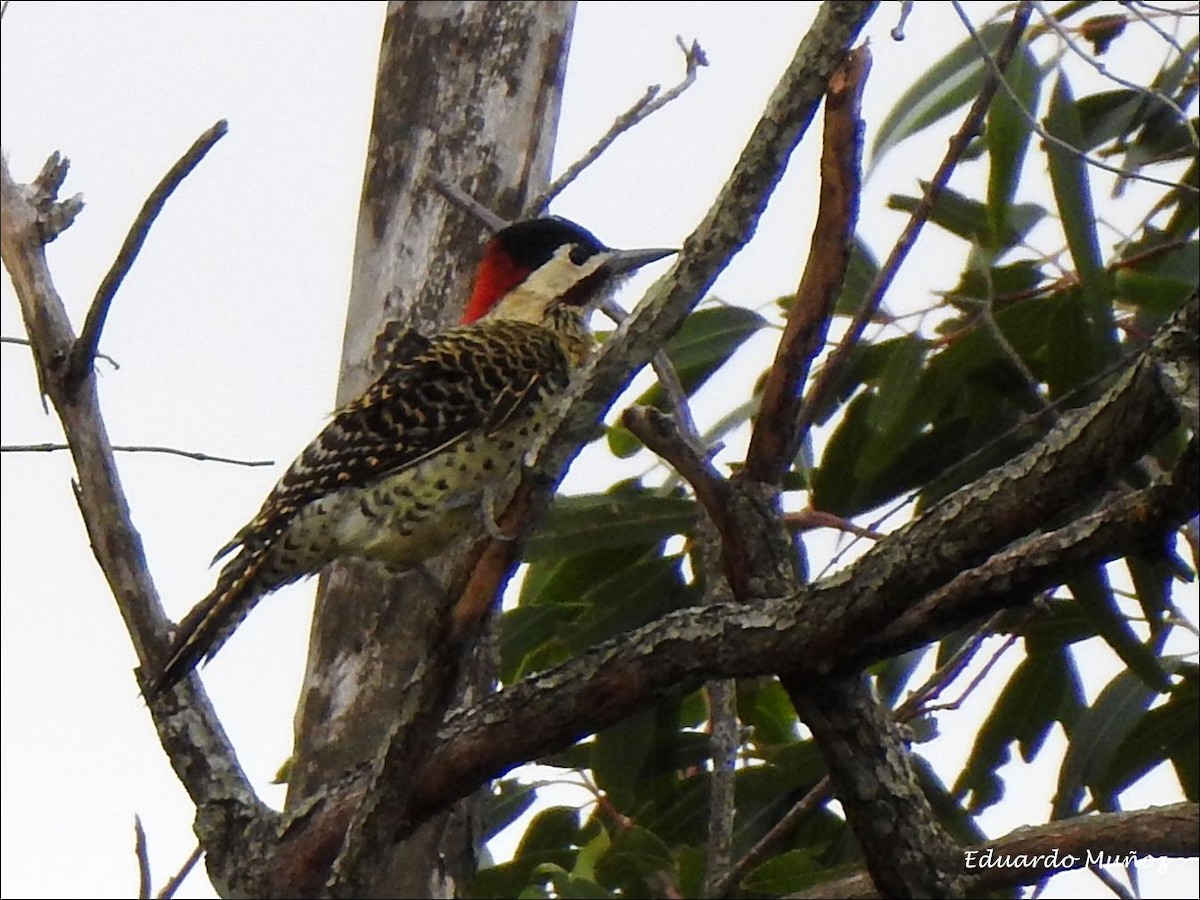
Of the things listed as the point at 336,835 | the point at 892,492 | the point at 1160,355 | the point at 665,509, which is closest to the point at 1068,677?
the point at 892,492

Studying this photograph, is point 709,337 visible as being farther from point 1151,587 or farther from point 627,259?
point 1151,587

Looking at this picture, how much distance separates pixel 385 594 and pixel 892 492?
84 cm

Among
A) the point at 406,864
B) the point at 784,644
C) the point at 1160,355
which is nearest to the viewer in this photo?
the point at 1160,355

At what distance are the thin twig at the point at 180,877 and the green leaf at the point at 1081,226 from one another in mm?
1451

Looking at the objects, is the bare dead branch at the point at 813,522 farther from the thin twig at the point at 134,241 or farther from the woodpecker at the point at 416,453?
the thin twig at the point at 134,241

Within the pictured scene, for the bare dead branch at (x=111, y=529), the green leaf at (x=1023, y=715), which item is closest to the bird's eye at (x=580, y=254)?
the green leaf at (x=1023, y=715)

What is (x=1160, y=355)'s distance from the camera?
1538 millimetres

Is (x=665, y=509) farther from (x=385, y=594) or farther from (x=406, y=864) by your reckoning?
(x=406, y=864)

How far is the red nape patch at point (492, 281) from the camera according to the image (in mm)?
3080

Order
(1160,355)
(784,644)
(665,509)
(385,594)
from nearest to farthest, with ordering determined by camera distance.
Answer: (1160,355), (784,644), (385,594), (665,509)

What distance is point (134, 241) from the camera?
1.98 m

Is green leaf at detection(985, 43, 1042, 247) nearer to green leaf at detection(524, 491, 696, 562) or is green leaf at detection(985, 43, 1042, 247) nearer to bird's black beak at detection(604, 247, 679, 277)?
green leaf at detection(524, 491, 696, 562)

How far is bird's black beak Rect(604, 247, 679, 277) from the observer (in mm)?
3439

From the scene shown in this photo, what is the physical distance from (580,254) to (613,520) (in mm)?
730
